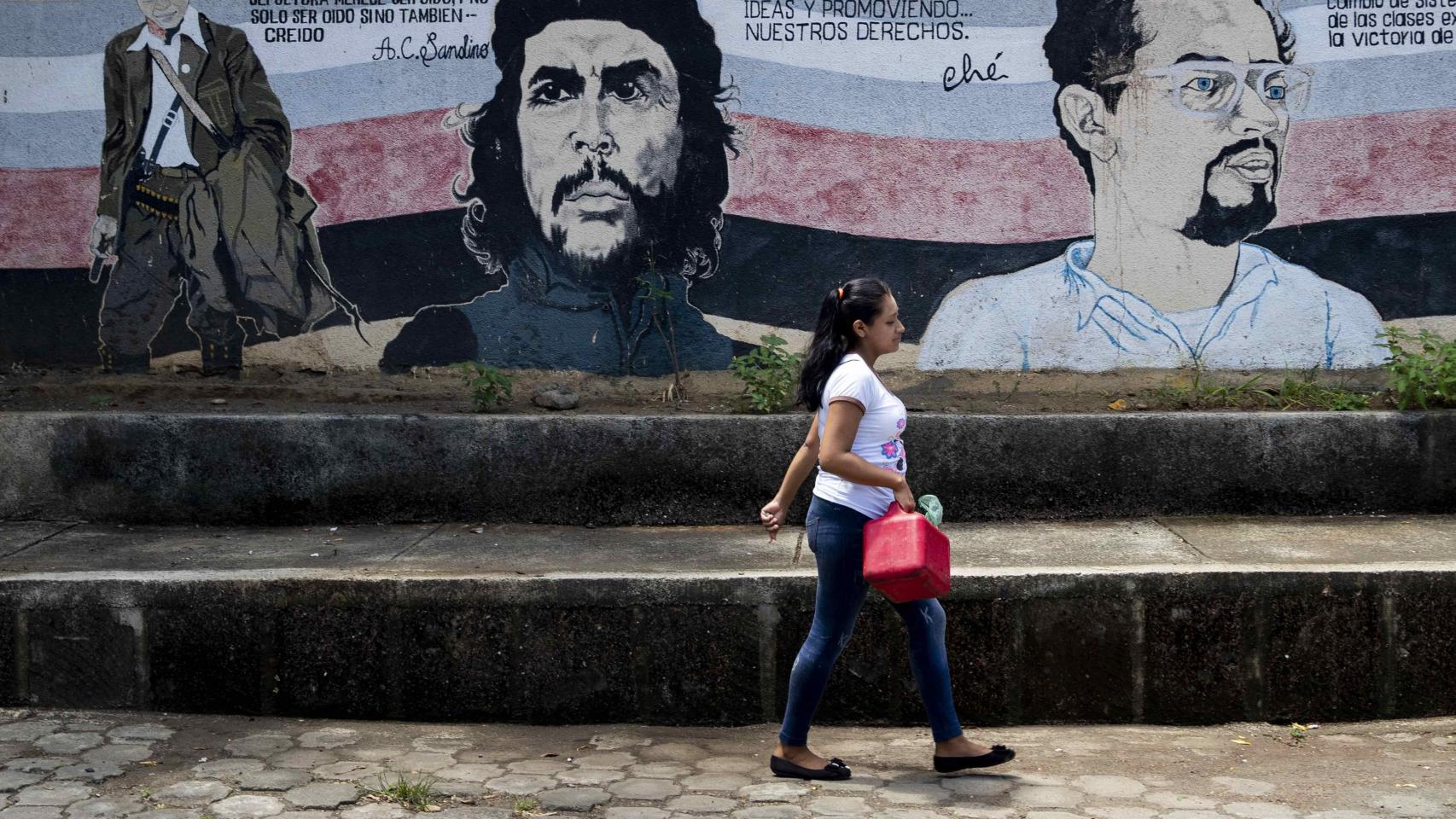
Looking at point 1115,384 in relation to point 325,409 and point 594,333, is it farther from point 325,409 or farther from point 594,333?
point 325,409

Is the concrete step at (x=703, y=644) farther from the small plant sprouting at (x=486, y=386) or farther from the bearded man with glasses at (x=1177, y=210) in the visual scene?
the bearded man with glasses at (x=1177, y=210)

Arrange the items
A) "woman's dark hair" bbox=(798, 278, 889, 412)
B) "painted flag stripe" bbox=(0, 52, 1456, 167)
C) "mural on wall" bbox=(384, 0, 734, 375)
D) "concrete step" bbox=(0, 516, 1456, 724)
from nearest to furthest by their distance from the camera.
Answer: "woman's dark hair" bbox=(798, 278, 889, 412) → "concrete step" bbox=(0, 516, 1456, 724) → "painted flag stripe" bbox=(0, 52, 1456, 167) → "mural on wall" bbox=(384, 0, 734, 375)

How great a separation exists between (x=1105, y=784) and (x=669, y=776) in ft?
4.35

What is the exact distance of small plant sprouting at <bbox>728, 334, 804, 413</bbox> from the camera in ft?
19.8

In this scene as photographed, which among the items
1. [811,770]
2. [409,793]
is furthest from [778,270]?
[409,793]

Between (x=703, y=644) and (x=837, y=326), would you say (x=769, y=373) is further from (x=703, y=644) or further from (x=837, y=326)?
(x=837, y=326)

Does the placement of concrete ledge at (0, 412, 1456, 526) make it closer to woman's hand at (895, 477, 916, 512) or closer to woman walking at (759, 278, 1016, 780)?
woman walking at (759, 278, 1016, 780)

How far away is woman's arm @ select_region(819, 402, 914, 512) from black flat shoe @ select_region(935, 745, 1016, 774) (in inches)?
34.1

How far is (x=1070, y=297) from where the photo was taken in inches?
252

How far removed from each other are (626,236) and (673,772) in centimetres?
298

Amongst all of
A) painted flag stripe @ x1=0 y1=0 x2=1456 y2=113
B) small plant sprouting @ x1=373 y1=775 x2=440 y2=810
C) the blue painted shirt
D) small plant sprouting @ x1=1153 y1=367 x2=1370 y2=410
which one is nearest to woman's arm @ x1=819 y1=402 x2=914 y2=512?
small plant sprouting @ x1=373 y1=775 x2=440 y2=810

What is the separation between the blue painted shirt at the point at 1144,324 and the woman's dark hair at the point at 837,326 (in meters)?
2.49

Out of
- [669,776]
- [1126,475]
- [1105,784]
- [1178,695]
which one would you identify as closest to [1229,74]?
[1126,475]

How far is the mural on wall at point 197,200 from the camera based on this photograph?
649 centimetres
